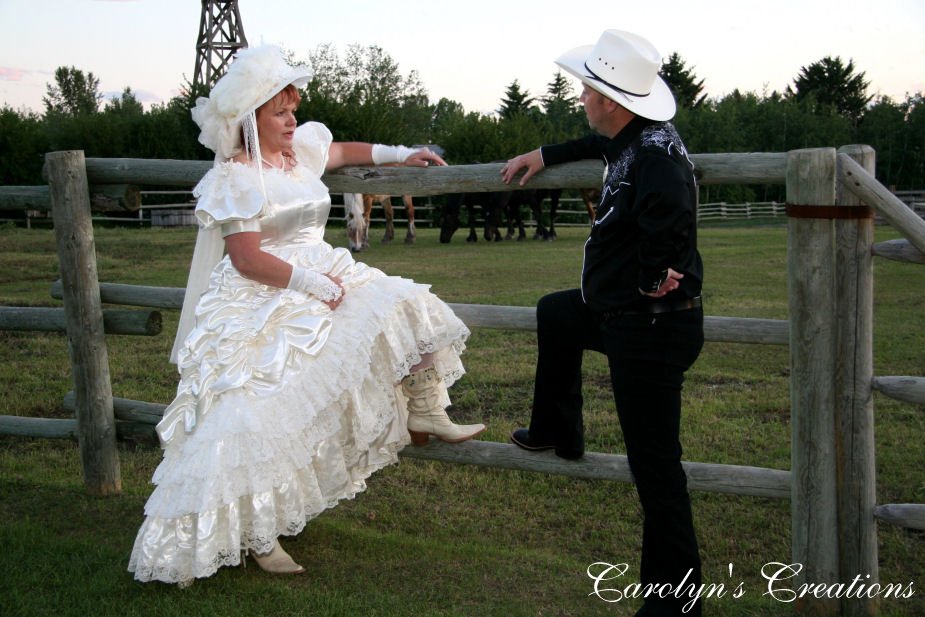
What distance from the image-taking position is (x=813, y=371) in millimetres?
3400

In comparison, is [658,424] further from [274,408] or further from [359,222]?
[359,222]

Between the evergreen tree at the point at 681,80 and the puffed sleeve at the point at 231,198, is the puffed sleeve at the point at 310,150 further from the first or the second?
the evergreen tree at the point at 681,80

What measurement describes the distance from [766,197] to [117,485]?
5288 cm

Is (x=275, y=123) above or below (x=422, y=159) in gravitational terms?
above

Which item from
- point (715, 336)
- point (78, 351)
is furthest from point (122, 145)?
point (715, 336)

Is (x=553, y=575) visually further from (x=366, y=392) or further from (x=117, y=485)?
(x=117, y=485)

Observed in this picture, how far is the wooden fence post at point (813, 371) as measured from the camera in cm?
334

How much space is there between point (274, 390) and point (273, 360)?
0.39ft

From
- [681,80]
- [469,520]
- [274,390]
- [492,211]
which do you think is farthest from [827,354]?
[681,80]

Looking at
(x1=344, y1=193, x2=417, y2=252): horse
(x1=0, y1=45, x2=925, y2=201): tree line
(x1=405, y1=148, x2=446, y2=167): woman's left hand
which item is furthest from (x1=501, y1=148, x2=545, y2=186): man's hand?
(x1=0, y1=45, x2=925, y2=201): tree line

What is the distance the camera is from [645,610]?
327 cm

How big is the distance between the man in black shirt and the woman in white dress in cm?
95

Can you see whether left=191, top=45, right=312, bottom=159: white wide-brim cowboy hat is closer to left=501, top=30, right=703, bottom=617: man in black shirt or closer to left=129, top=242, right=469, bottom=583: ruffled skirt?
left=129, top=242, right=469, bottom=583: ruffled skirt

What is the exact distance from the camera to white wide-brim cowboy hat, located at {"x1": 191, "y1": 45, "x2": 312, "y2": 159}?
3867 millimetres
